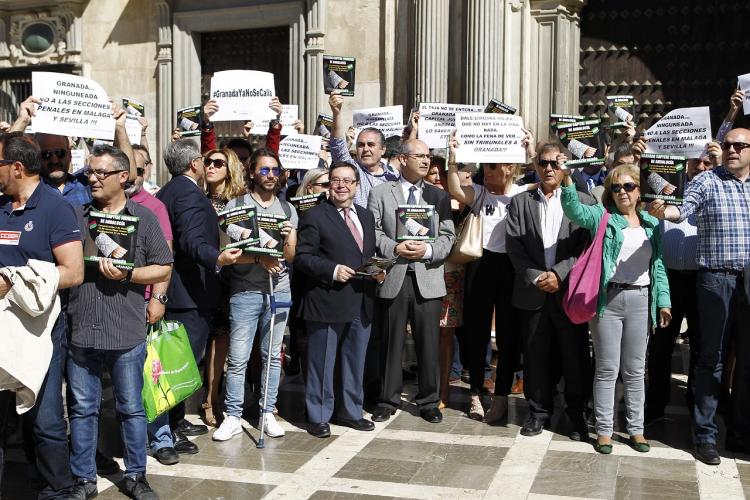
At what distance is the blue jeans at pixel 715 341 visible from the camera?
621 cm

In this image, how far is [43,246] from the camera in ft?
16.0

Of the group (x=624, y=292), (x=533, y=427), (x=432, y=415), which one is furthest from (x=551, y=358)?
(x=432, y=415)

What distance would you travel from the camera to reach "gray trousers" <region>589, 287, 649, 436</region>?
6.30 m

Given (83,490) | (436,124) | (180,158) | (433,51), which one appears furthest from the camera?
(433,51)

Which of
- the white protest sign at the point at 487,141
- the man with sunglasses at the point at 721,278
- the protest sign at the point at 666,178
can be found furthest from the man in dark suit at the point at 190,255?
the man with sunglasses at the point at 721,278

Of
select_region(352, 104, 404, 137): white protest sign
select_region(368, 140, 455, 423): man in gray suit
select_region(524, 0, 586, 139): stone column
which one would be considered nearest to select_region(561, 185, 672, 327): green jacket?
select_region(368, 140, 455, 423): man in gray suit

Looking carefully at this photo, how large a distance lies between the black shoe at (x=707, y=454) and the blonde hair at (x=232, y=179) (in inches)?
139

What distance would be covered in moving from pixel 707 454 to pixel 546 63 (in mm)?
6780

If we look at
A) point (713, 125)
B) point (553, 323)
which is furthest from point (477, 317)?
point (713, 125)

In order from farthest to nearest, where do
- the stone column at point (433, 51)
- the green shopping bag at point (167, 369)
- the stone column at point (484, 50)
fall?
the stone column at point (433, 51), the stone column at point (484, 50), the green shopping bag at point (167, 369)

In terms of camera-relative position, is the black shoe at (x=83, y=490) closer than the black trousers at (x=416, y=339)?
Yes

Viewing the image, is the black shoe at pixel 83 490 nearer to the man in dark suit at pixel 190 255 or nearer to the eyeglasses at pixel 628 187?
the man in dark suit at pixel 190 255

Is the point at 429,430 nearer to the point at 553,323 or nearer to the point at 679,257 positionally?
the point at 553,323

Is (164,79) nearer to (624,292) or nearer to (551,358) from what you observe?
(551,358)
